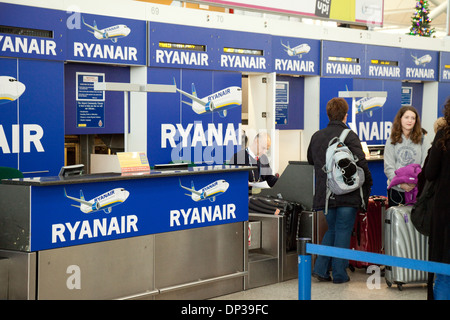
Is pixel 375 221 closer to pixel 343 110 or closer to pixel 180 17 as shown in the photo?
pixel 343 110

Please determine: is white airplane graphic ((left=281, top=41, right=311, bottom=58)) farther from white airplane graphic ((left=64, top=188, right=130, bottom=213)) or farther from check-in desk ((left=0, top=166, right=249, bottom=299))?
white airplane graphic ((left=64, top=188, right=130, bottom=213))

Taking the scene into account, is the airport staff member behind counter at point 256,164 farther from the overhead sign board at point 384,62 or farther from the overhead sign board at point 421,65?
the overhead sign board at point 421,65

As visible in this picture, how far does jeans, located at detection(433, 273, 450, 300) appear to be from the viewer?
3887mm

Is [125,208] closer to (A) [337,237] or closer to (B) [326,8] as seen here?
(A) [337,237]

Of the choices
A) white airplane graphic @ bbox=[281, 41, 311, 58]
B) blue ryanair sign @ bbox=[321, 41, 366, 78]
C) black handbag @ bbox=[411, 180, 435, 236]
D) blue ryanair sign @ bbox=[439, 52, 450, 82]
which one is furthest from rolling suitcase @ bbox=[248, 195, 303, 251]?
blue ryanair sign @ bbox=[439, 52, 450, 82]

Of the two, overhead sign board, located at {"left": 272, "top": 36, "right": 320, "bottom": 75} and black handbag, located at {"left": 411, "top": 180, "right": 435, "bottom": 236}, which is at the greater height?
overhead sign board, located at {"left": 272, "top": 36, "right": 320, "bottom": 75}

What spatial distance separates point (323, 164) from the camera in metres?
5.13

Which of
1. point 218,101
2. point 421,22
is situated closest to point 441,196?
point 218,101

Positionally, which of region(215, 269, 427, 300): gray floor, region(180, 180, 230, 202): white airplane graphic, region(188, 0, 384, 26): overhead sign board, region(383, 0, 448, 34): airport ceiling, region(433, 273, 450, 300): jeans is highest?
region(383, 0, 448, 34): airport ceiling

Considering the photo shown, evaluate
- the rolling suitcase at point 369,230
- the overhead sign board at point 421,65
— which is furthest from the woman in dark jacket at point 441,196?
the overhead sign board at point 421,65

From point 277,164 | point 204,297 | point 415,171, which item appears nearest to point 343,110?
point 415,171

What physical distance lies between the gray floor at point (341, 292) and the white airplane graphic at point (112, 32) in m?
2.55

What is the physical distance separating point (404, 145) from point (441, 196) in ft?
5.14

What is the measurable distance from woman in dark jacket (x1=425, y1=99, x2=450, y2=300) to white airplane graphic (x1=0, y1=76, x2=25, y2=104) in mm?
3235
